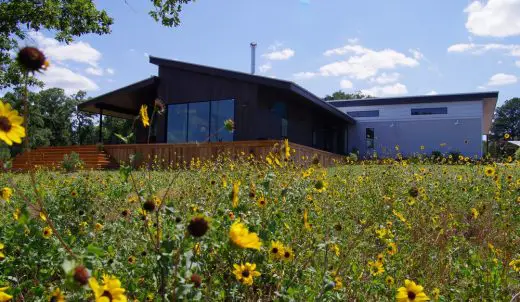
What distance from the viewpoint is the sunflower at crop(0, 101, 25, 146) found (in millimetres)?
1149

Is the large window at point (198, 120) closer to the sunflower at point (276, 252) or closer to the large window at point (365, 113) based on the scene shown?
the large window at point (365, 113)

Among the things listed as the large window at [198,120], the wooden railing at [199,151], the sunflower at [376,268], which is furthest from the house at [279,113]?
the sunflower at [376,268]

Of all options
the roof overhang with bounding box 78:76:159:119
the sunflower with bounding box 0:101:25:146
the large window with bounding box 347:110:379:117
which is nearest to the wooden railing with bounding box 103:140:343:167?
the roof overhang with bounding box 78:76:159:119

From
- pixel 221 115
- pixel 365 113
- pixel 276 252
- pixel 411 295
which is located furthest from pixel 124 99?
pixel 411 295

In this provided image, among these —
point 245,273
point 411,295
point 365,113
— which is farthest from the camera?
point 365,113

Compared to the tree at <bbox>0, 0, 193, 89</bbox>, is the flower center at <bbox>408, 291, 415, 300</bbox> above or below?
below

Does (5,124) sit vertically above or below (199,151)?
below

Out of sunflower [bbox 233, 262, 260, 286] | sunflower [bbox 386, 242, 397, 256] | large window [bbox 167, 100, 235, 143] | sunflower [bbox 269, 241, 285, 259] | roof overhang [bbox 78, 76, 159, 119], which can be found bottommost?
sunflower [bbox 386, 242, 397, 256]

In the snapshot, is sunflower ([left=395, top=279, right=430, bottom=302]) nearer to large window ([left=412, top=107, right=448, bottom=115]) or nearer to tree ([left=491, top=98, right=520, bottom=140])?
large window ([left=412, top=107, right=448, bottom=115])

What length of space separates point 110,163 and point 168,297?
14766 mm

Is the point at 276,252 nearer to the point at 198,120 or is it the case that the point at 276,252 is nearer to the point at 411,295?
the point at 411,295

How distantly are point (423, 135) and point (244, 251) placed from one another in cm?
2465

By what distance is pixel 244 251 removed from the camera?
6.95 feet

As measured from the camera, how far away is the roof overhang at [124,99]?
16.7 meters
